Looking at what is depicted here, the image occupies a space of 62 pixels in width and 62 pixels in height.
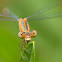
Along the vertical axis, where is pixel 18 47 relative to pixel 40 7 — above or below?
below

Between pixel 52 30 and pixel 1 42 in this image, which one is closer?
pixel 1 42

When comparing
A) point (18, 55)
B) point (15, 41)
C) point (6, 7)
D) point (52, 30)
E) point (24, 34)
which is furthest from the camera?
point (6, 7)

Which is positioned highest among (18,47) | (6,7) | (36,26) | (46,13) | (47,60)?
(6,7)

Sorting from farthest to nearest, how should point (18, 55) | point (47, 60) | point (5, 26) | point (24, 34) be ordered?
point (5, 26) < point (47, 60) < point (18, 55) < point (24, 34)

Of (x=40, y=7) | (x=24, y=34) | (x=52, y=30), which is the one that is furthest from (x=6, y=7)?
(x=24, y=34)

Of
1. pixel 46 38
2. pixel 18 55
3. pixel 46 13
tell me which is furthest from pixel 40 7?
pixel 18 55

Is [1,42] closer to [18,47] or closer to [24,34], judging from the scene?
[18,47]
